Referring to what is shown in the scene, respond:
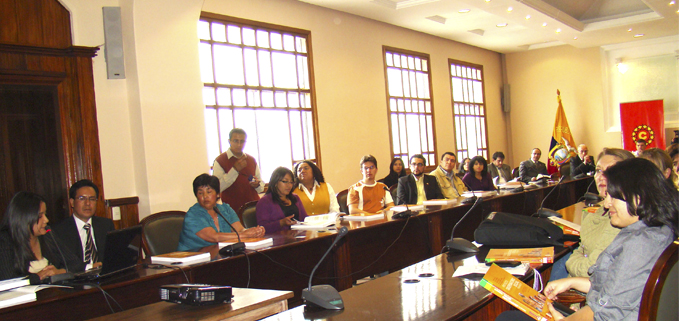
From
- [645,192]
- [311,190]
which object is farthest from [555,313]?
[311,190]

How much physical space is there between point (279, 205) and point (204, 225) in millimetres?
760

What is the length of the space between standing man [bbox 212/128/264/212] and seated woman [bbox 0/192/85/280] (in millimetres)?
1891

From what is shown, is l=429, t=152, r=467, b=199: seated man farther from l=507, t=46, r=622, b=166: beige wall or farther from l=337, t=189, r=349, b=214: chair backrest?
l=507, t=46, r=622, b=166: beige wall

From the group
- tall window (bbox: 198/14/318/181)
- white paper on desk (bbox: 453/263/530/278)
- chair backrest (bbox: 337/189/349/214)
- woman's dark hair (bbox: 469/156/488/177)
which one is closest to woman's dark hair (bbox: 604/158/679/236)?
white paper on desk (bbox: 453/263/530/278)

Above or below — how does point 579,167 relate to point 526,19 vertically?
below

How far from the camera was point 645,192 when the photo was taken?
60.4 inches

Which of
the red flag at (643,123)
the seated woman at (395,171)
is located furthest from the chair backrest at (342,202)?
the red flag at (643,123)

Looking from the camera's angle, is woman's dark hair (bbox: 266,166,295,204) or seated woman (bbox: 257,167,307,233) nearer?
seated woman (bbox: 257,167,307,233)

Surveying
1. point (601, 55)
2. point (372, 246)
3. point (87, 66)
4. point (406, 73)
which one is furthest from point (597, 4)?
point (87, 66)

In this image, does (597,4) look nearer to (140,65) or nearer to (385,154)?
(385,154)

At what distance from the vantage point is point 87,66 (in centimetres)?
405

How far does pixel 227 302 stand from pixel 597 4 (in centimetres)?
841

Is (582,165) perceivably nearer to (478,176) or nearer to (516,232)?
(478,176)

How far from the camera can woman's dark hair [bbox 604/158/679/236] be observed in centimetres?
150
